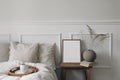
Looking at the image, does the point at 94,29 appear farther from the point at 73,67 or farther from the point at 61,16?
the point at 73,67

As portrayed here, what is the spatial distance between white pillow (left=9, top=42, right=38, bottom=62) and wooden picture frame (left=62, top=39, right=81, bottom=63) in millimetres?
494

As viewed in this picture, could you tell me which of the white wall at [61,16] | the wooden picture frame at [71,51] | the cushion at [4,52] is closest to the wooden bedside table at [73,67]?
the wooden picture frame at [71,51]

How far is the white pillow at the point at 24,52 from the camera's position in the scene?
3096mm

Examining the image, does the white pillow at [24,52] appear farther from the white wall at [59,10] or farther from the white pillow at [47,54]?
the white wall at [59,10]

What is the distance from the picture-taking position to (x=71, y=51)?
3.35m

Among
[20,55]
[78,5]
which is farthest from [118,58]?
[20,55]

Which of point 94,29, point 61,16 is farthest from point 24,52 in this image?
point 94,29

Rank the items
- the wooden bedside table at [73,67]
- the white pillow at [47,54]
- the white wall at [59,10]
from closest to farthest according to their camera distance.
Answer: the wooden bedside table at [73,67] < the white pillow at [47,54] < the white wall at [59,10]

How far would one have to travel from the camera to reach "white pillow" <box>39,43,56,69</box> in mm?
3230

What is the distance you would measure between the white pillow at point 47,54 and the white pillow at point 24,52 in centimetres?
11

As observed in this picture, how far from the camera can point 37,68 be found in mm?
2600

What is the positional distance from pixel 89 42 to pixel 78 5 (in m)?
0.68

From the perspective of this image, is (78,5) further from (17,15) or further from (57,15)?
(17,15)

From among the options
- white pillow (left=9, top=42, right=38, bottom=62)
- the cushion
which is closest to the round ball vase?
white pillow (left=9, top=42, right=38, bottom=62)
